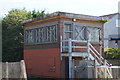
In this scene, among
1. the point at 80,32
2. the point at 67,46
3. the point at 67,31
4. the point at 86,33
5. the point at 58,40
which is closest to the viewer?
the point at 67,46

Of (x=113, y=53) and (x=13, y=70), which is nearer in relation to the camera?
(x=13, y=70)

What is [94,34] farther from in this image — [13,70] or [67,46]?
[13,70]

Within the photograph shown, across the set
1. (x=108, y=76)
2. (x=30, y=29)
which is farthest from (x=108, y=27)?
(x=108, y=76)

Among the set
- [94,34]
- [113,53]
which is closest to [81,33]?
[94,34]

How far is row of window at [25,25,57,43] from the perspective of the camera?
20.6 m

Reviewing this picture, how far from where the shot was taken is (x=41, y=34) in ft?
72.8

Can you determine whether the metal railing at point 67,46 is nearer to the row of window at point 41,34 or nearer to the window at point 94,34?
the row of window at point 41,34

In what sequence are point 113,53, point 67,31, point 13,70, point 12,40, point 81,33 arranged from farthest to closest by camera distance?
1. point 12,40
2. point 113,53
3. point 81,33
4. point 67,31
5. point 13,70

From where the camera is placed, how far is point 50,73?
66.7ft

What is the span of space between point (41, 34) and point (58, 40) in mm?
2897

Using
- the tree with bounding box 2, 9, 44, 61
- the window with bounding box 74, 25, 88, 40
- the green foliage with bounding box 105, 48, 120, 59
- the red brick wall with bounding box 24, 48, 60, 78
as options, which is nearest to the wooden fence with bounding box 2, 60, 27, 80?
the red brick wall with bounding box 24, 48, 60, 78

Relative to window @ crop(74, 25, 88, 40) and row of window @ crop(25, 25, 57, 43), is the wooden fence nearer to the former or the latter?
row of window @ crop(25, 25, 57, 43)

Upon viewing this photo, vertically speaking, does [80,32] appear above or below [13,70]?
above

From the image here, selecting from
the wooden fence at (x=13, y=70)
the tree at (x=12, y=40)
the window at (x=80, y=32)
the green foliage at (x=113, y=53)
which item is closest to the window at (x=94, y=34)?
the window at (x=80, y=32)
